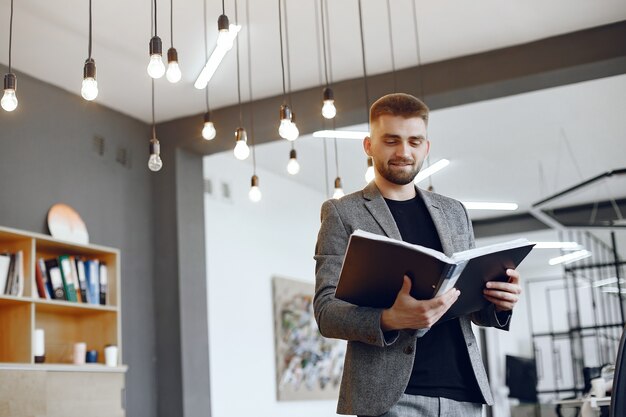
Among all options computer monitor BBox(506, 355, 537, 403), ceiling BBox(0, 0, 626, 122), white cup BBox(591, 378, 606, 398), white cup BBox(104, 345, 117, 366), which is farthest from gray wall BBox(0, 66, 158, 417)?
computer monitor BBox(506, 355, 537, 403)

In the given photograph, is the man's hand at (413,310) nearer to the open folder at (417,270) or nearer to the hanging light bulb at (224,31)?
the open folder at (417,270)

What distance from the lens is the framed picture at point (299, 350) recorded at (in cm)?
782

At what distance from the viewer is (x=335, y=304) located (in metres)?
1.90

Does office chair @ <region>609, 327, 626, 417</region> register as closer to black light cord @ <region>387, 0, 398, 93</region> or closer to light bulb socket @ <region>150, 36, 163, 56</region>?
light bulb socket @ <region>150, 36, 163, 56</region>

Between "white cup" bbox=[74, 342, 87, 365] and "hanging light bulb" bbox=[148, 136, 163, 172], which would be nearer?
"hanging light bulb" bbox=[148, 136, 163, 172]

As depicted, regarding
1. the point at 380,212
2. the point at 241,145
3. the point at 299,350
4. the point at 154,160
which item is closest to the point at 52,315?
the point at 154,160

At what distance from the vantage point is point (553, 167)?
8.56 meters

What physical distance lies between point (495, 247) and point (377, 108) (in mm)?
467

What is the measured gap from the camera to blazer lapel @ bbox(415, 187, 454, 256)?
2006mm

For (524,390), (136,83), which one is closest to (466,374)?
(136,83)

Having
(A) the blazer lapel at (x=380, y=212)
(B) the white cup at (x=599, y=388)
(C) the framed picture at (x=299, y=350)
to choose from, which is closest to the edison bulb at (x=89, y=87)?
(A) the blazer lapel at (x=380, y=212)

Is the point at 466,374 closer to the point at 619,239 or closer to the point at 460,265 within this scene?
the point at 460,265

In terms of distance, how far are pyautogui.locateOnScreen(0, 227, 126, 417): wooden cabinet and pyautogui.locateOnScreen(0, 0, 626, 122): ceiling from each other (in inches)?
44.4

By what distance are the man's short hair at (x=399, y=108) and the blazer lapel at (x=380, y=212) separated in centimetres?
18
